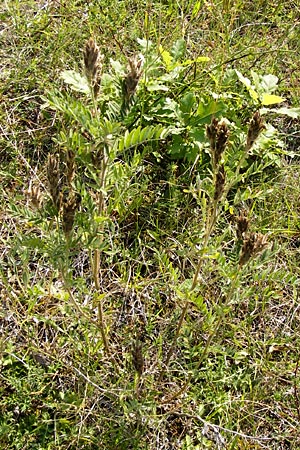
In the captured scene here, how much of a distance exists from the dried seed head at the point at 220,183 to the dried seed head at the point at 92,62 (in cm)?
34

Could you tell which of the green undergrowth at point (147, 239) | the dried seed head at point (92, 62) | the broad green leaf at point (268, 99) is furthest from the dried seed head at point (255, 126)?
the broad green leaf at point (268, 99)

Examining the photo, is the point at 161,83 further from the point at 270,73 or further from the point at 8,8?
the point at 8,8

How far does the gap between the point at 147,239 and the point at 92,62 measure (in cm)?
110

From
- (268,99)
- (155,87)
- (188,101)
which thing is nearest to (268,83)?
(268,99)

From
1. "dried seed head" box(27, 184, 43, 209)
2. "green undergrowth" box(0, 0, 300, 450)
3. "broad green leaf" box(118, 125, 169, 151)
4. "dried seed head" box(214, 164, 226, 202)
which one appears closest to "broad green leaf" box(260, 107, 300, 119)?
"green undergrowth" box(0, 0, 300, 450)

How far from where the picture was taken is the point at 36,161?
239 cm

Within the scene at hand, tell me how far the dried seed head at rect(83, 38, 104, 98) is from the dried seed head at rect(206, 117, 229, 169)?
28 centimetres

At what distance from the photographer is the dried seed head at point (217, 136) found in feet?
4.00

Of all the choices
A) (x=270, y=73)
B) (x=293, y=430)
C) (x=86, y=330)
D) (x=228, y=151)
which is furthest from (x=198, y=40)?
(x=293, y=430)

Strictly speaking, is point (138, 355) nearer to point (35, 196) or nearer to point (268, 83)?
point (35, 196)

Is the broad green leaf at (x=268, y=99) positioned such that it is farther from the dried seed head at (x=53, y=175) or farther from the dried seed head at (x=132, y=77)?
the dried seed head at (x=53, y=175)

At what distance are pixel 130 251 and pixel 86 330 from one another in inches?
17.4

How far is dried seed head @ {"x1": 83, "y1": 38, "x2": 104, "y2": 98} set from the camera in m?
1.23

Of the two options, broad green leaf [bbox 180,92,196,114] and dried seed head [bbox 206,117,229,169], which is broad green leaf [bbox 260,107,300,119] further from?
dried seed head [bbox 206,117,229,169]
